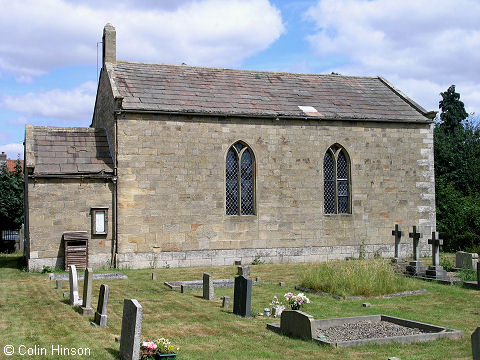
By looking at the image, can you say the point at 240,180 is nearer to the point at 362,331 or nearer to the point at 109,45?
the point at 109,45

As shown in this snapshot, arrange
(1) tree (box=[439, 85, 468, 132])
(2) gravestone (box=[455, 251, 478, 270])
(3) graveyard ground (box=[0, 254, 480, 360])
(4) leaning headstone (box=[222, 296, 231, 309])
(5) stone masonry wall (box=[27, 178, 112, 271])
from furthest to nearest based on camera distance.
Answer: (1) tree (box=[439, 85, 468, 132]) < (5) stone masonry wall (box=[27, 178, 112, 271]) < (2) gravestone (box=[455, 251, 478, 270]) < (4) leaning headstone (box=[222, 296, 231, 309]) < (3) graveyard ground (box=[0, 254, 480, 360])

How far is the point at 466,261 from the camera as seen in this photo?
21219mm

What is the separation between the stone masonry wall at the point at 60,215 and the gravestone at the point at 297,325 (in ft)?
40.9

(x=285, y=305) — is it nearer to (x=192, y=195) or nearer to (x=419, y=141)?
(x=192, y=195)

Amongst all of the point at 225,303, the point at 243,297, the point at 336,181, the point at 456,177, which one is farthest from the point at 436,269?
the point at 456,177

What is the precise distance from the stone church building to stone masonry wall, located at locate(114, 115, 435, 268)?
0.16 ft

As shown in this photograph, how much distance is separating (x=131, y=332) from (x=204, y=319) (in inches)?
166

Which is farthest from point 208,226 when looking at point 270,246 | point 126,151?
point 126,151

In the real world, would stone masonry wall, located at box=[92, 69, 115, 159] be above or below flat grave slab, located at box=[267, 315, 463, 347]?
above

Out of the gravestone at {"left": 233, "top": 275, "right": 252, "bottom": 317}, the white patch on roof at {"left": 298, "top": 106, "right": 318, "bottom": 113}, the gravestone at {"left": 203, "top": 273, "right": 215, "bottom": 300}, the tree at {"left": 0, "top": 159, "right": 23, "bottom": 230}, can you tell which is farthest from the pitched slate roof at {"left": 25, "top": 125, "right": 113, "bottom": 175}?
the tree at {"left": 0, "top": 159, "right": 23, "bottom": 230}

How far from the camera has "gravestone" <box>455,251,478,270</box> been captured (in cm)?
2089

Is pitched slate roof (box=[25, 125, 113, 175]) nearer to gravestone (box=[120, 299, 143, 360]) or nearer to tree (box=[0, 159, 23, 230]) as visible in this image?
tree (box=[0, 159, 23, 230])

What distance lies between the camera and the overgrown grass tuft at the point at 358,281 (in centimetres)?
1650

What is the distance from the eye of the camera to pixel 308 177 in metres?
25.6
